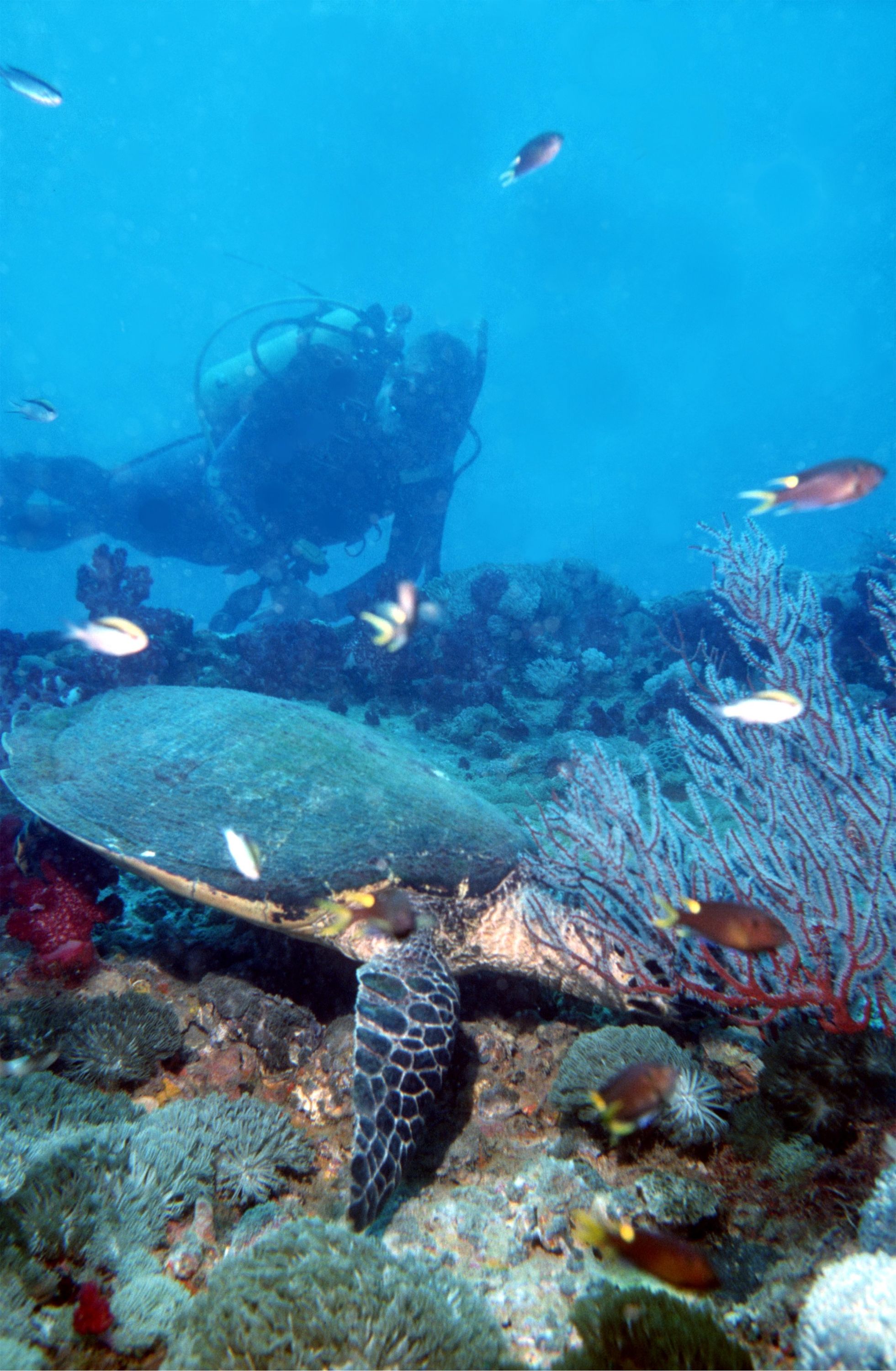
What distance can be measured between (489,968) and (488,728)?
18.2 ft

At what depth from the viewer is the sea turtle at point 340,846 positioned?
247cm


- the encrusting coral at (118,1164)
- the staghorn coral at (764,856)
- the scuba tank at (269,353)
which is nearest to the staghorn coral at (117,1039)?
the encrusting coral at (118,1164)

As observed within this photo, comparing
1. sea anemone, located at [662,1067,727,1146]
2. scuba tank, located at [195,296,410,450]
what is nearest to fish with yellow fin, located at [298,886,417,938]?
sea anemone, located at [662,1067,727,1146]


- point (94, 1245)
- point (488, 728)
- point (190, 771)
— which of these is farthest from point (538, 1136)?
point (488, 728)

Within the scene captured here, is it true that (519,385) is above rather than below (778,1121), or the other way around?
above

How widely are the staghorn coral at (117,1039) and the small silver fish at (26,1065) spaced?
0.20 feet

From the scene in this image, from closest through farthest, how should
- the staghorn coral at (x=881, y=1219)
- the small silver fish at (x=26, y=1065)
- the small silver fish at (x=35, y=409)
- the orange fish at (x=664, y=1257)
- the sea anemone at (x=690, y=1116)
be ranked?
1. the orange fish at (x=664, y=1257)
2. the staghorn coral at (x=881, y=1219)
3. the sea anemone at (x=690, y=1116)
4. the small silver fish at (x=26, y=1065)
5. the small silver fish at (x=35, y=409)

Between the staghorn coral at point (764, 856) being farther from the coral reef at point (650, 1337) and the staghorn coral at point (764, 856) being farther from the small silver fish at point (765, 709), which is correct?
the coral reef at point (650, 1337)

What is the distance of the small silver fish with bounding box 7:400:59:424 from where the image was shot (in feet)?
25.4

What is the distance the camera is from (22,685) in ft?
26.2

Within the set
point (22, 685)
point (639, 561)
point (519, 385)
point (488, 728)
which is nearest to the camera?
point (22, 685)

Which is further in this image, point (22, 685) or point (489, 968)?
point (22, 685)

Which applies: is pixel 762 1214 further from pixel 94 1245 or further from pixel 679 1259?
pixel 94 1245

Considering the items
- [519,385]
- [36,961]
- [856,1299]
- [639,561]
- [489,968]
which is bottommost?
[36,961]
